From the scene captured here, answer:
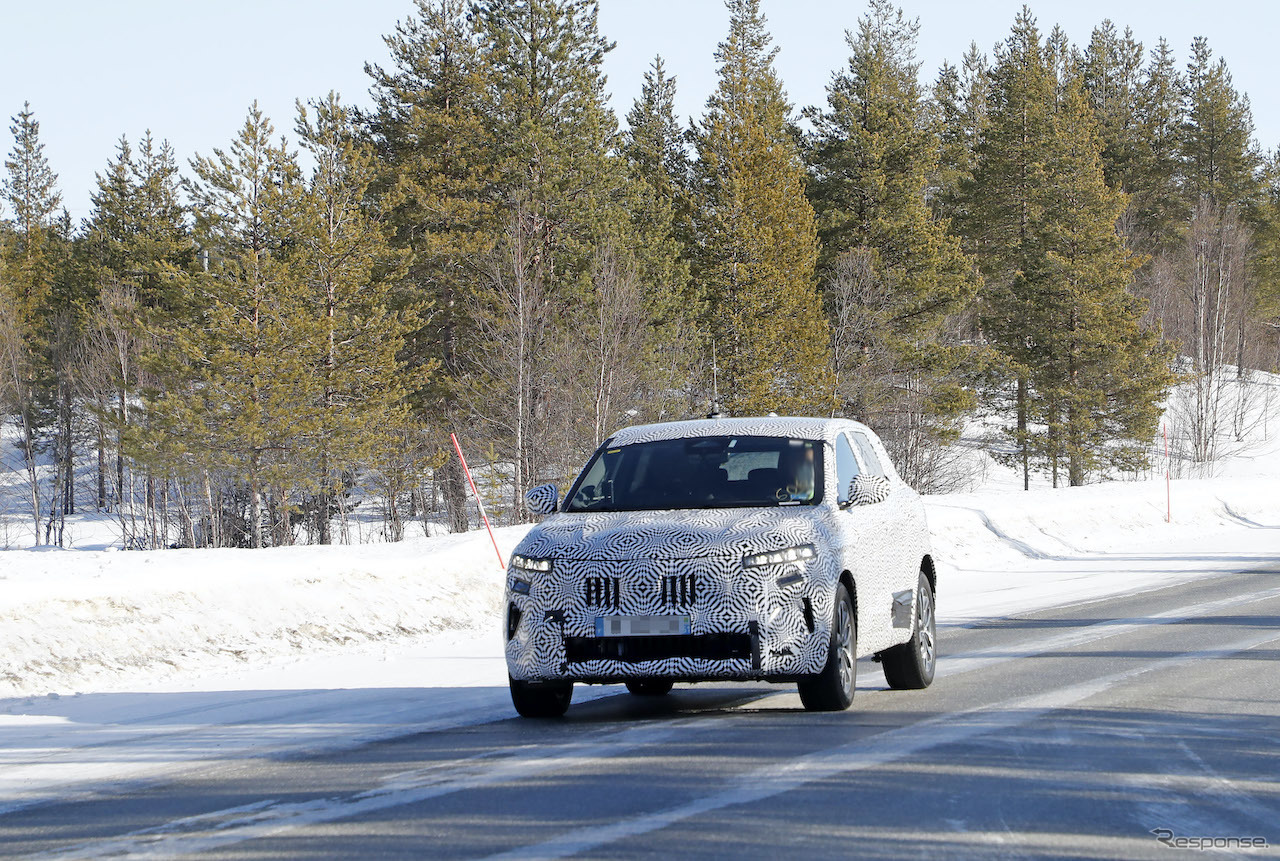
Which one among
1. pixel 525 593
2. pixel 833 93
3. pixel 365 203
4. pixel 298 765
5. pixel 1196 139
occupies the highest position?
pixel 1196 139

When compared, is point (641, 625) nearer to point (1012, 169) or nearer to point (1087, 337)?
point (1087, 337)

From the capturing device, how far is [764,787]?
6.19 meters

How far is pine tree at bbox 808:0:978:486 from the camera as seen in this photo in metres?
54.1

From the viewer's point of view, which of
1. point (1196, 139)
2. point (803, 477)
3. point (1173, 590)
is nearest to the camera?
point (803, 477)

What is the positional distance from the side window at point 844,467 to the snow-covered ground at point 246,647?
2424 millimetres

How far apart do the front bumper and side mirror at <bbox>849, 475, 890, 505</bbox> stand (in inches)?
37.1

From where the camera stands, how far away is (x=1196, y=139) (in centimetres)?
8362

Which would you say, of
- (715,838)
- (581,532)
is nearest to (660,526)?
(581,532)

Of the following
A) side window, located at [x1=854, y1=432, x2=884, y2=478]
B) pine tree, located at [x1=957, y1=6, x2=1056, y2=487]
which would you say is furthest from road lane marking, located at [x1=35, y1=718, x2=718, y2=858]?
pine tree, located at [x1=957, y1=6, x2=1056, y2=487]

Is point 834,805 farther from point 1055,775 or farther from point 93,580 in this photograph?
point 93,580

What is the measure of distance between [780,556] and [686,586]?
56 centimetres

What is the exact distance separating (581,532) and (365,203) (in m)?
41.4

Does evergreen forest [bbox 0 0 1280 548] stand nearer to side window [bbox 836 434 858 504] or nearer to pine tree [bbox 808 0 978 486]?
pine tree [bbox 808 0 978 486]

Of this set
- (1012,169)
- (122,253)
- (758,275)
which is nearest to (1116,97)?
(1012,169)
